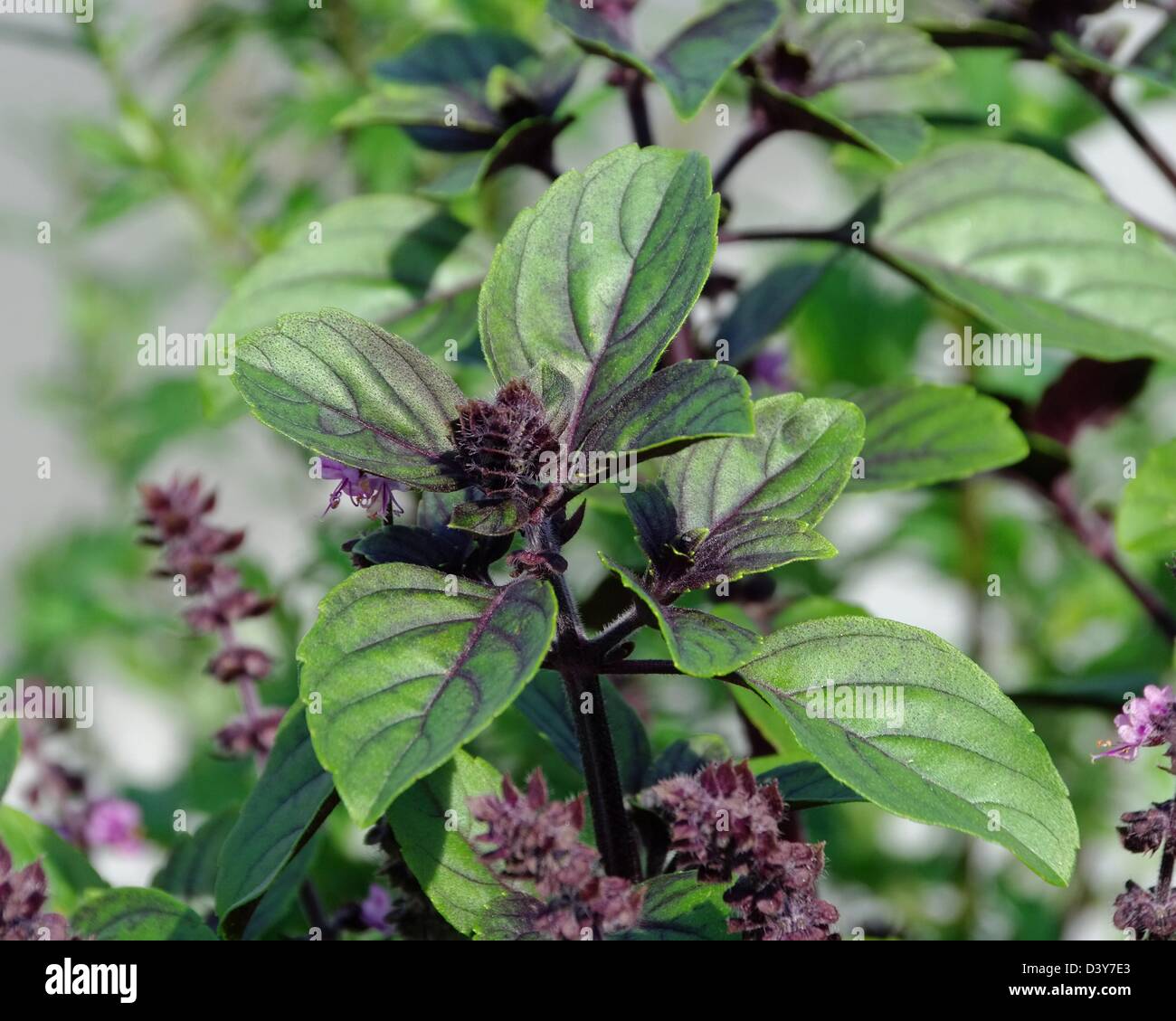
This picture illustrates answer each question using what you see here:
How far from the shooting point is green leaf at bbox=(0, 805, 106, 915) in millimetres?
776

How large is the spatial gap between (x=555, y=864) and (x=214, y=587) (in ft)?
1.48

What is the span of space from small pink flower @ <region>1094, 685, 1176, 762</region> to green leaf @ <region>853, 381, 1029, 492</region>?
22 centimetres

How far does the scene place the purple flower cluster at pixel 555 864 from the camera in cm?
53

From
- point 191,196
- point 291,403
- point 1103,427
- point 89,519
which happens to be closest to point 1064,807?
point 291,403

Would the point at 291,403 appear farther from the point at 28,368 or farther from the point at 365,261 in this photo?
the point at 28,368

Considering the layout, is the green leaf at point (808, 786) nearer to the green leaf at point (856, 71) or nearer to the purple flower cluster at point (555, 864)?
the purple flower cluster at point (555, 864)

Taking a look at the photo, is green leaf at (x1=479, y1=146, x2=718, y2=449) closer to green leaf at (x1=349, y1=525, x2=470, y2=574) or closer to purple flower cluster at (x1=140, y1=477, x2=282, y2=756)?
green leaf at (x1=349, y1=525, x2=470, y2=574)

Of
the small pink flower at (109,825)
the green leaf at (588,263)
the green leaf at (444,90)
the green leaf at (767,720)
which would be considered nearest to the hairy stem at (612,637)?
the green leaf at (588,263)

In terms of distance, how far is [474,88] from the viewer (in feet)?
3.21

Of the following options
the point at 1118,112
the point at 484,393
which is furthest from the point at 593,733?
the point at 484,393

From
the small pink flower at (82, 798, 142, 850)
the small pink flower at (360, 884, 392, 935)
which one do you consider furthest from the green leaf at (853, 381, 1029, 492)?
the small pink flower at (82, 798, 142, 850)

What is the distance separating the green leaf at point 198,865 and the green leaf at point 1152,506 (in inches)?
23.8

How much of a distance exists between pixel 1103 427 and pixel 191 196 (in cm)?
97

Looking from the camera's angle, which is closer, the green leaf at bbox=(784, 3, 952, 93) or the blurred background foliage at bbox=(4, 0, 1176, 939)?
the green leaf at bbox=(784, 3, 952, 93)
